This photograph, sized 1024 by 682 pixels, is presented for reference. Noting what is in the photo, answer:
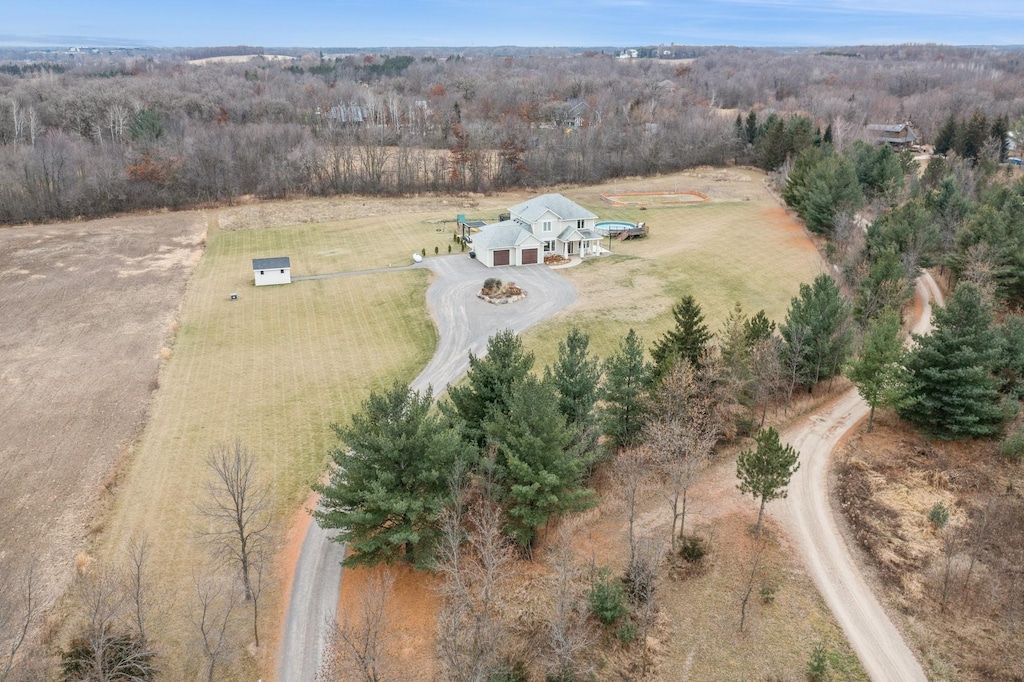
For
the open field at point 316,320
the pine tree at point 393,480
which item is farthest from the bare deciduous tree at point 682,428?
the pine tree at point 393,480

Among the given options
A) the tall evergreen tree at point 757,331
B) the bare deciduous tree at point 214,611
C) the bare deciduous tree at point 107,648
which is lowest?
the bare deciduous tree at point 214,611

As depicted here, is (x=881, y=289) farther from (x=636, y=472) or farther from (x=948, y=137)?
(x=948, y=137)

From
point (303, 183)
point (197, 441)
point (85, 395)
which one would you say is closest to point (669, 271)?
point (197, 441)

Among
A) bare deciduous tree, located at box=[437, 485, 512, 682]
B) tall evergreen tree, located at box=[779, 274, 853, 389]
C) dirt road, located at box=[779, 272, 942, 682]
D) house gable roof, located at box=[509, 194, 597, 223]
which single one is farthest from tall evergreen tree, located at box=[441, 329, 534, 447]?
house gable roof, located at box=[509, 194, 597, 223]

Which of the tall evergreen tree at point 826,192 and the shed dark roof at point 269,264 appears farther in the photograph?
the tall evergreen tree at point 826,192

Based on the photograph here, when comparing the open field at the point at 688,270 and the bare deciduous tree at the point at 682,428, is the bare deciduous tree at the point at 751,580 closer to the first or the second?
the bare deciduous tree at the point at 682,428

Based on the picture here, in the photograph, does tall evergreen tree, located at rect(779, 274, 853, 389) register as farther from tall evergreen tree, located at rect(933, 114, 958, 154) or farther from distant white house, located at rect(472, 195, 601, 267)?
tall evergreen tree, located at rect(933, 114, 958, 154)
